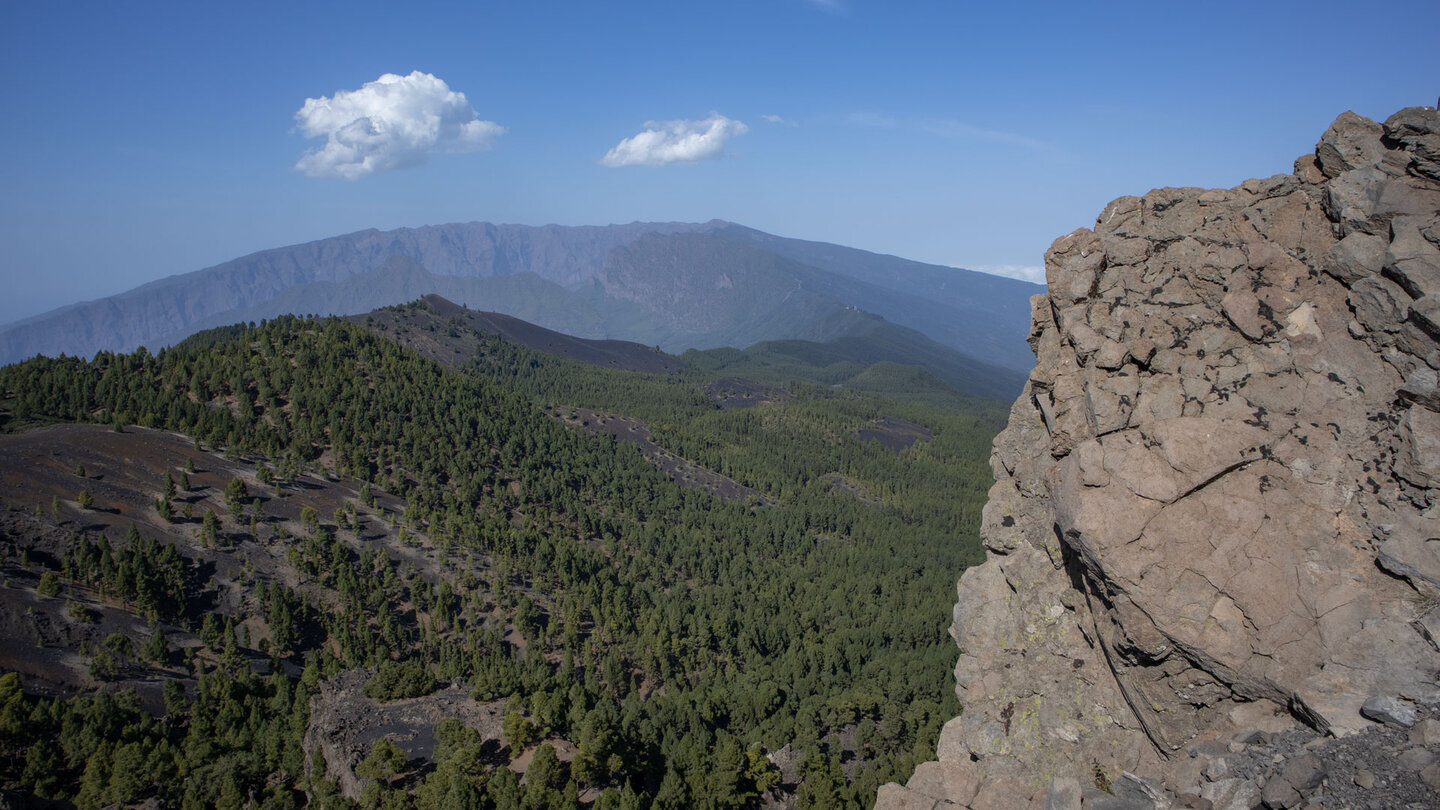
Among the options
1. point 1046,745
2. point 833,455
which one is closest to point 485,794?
point 1046,745

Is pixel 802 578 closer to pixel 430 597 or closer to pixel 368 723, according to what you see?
pixel 430 597

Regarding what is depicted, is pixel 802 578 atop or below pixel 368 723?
below

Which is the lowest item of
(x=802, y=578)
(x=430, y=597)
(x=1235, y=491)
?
(x=802, y=578)

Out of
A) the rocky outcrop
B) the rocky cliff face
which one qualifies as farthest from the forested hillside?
the rocky cliff face

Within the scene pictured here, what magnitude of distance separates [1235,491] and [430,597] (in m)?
81.5

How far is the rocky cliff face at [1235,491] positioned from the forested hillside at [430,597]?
2811 cm

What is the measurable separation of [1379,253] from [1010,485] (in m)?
12.7

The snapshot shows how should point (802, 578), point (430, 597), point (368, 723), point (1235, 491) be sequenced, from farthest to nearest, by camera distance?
1. point (802, 578)
2. point (430, 597)
3. point (368, 723)
4. point (1235, 491)

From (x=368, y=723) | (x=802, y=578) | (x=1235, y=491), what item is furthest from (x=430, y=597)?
(x=1235, y=491)

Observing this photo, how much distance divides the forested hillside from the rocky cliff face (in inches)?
1107

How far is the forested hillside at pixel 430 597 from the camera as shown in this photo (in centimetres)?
4494

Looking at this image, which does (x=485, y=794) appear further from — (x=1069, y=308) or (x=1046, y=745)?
(x=1069, y=308)

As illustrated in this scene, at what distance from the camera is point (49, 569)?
6819 cm

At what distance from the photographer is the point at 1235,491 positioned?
61.0ft
